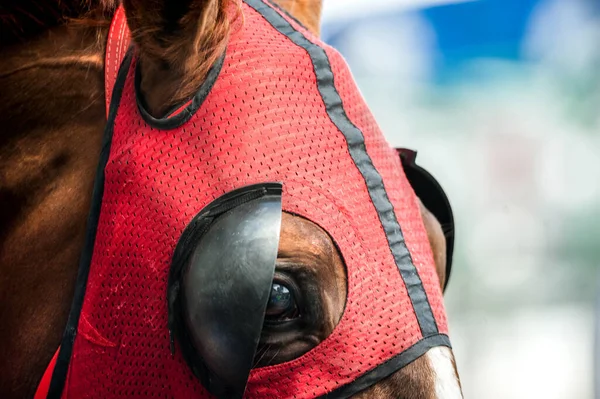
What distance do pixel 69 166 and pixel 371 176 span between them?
1.85 feet

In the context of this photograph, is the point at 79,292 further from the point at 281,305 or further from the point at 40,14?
the point at 40,14

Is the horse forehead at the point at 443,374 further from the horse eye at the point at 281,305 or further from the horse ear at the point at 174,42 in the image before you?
the horse ear at the point at 174,42

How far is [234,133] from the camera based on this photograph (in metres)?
1.22

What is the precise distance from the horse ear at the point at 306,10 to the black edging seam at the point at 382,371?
1.03 metres

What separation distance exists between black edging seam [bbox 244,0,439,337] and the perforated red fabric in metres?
0.01

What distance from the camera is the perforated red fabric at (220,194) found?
1161 millimetres

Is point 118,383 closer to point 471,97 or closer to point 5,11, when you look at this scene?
point 5,11

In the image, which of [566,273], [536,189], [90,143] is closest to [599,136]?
[536,189]

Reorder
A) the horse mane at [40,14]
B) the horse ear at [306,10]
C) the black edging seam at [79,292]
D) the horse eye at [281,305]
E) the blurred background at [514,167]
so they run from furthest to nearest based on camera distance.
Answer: the blurred background at [514,167] → the horse ear at [306,10] → the horse mane at [40,14] → the black edging seam at [79,292] → the horse eye at [281,305]

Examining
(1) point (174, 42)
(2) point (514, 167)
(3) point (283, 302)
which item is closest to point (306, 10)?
(1) point (174, 42)

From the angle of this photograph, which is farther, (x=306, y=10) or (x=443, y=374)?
(x=306, y=10)

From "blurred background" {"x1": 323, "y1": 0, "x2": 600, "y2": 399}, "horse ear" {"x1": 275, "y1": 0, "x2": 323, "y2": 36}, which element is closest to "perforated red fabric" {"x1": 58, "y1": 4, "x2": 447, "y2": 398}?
"horse ear" {"x1": 275, "y1": 0, "x2": 323, "y2": 36}

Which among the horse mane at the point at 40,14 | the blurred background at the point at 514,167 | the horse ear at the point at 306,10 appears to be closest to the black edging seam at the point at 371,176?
the horse mane at the point at 40,14

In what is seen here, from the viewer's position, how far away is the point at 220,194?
3.89 feet
